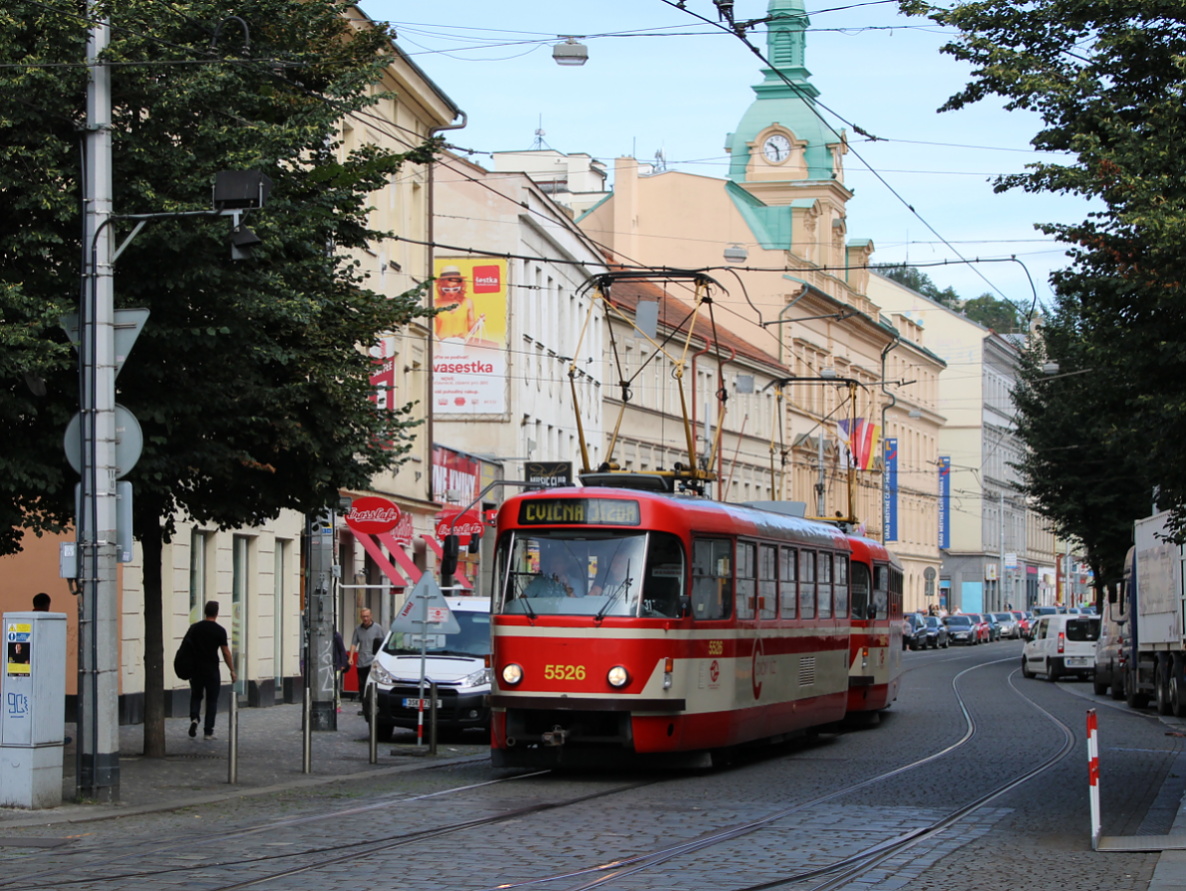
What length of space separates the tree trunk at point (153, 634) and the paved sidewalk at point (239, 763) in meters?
0.42

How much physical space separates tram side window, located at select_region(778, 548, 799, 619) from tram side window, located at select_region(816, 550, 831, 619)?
4.57 feet

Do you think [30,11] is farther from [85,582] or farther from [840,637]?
[840,637]

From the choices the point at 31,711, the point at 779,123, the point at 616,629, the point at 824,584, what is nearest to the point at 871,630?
the point at 824,584

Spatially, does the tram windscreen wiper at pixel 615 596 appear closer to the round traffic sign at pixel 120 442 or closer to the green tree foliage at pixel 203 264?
the green tree foliage at pixel 203 264

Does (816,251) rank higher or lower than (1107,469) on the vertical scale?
higher

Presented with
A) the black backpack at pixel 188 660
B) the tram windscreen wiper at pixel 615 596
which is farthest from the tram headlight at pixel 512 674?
the black backpack at pixel 188 660

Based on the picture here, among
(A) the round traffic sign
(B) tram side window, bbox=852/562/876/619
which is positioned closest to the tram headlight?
(A) the round traffic sign

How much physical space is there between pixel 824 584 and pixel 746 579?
4.27m

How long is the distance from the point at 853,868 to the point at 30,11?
966 cm

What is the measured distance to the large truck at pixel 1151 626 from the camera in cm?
3060

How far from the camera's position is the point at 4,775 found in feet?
47.8

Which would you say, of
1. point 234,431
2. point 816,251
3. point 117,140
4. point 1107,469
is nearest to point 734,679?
point 234,431

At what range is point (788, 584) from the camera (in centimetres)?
2189

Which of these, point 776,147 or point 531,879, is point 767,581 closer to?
point 531,879
